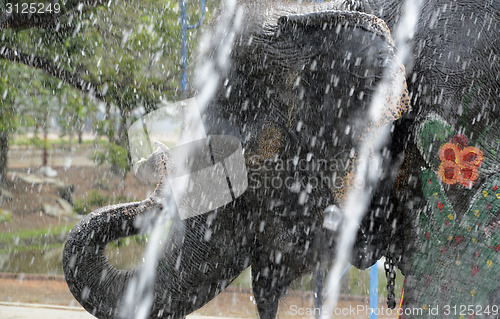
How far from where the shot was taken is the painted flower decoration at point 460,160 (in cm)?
125

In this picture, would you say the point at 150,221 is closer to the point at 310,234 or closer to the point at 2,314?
the point at 310,234

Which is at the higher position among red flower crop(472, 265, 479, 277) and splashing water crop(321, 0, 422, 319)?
splashing water crop(321, 0, 422, 319)

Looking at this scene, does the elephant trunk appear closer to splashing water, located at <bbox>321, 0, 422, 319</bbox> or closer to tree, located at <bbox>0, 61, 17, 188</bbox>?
splashing water, located at <bbox>321, 0, 422, 319</bbox>

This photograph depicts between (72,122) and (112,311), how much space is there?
20.0 ft

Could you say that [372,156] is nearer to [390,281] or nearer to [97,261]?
[390,281]

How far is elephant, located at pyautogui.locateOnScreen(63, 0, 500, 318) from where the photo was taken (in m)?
1.26

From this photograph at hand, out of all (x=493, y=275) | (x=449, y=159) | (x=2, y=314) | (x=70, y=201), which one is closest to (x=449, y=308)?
(x=493, y=275)

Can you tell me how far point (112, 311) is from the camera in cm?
132

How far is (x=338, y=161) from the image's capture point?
1331mm

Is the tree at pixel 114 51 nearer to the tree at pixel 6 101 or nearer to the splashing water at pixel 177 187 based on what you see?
the tree at pixel 6 101

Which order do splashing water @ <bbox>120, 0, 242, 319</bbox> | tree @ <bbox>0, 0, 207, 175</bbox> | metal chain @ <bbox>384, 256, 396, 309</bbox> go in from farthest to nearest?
tree @ <bbox>0, 0, 207, 175</bbox>, metal chain @ <bbox>384, 256, 396, 309</bbox>, splashing water @ <bbox>120, 0, 242, 319</bbox>

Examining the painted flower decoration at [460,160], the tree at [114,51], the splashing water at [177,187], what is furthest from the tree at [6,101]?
the painted flower decoration at [460,160]

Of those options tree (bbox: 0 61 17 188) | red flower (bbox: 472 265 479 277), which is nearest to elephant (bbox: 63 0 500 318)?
red flower (bbox: 472 265 479 277)

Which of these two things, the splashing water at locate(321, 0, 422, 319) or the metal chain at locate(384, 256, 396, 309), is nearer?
the splashing water at locate(321, 0, 422, 319)
